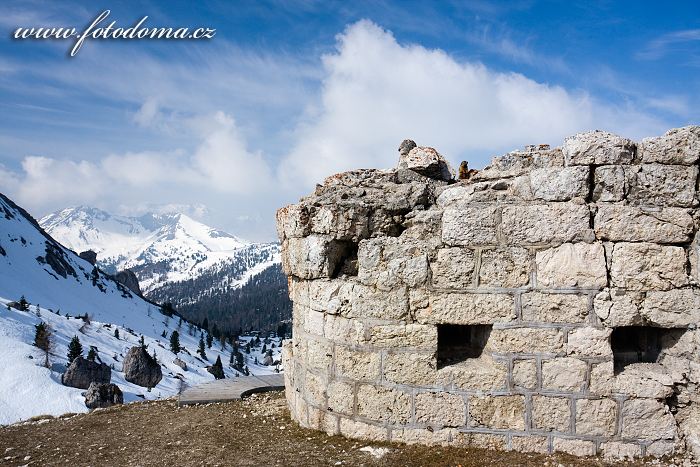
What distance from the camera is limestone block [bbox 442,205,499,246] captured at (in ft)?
17.6

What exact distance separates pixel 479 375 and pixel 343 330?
1.54 meters

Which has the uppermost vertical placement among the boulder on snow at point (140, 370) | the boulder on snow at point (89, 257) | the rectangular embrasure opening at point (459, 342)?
the boulder on snow at point (89, 257)

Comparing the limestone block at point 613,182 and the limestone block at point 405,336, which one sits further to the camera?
the limestone block at point 405,336

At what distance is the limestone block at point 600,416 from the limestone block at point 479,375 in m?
0.84

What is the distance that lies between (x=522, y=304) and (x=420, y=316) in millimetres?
1058

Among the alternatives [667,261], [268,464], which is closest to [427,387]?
[268,464]

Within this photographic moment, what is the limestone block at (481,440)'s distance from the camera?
528cm

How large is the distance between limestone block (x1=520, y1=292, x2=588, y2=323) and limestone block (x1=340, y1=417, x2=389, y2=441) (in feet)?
6.48

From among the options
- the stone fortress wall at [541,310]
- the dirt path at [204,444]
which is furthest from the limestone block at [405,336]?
the dirt path at [204,444]

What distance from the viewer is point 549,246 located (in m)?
5.25

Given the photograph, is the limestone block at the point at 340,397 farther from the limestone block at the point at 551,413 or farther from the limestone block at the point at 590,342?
the limestone block at the point at 590,342


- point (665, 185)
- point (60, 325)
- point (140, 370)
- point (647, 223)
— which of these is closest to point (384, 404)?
point (647, 223)

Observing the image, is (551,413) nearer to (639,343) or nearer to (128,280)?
(639,343)

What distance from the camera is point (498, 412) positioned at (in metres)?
5.29
